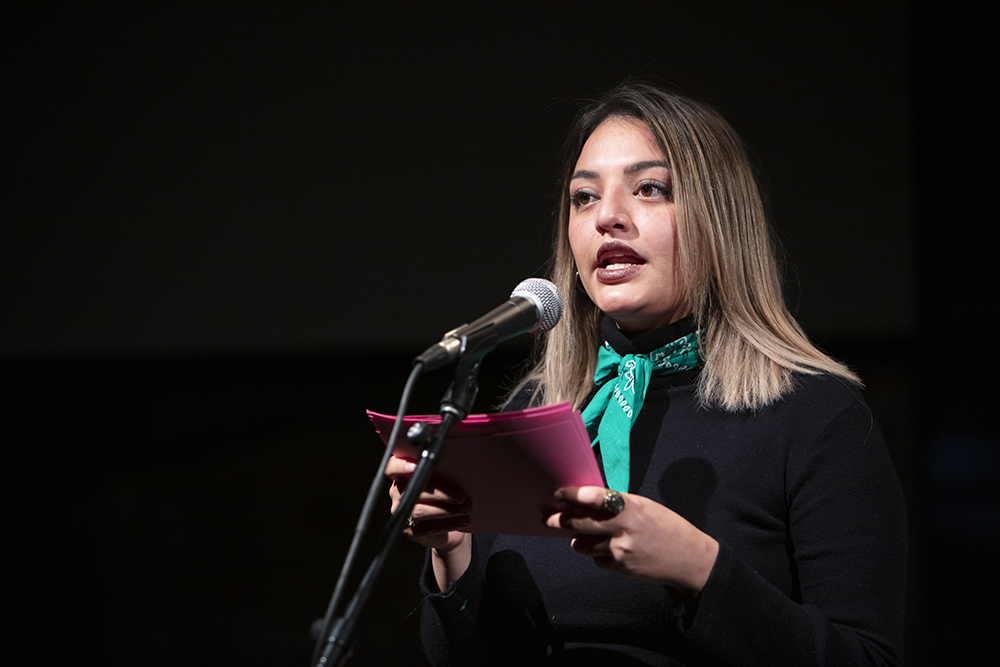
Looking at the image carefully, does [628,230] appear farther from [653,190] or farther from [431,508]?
[431,508]

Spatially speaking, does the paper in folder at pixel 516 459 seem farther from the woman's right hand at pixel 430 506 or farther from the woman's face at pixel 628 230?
the woman's face at pixel 628 230

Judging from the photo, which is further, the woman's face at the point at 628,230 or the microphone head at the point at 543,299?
the woman's face at the point at 628,230

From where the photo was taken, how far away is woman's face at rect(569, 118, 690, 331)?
1.33 meters

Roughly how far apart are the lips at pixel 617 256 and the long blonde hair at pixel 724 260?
74mm

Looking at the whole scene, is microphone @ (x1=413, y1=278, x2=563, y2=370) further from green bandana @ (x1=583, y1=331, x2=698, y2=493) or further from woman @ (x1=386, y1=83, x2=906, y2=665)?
green bandana @ (x1=583, y1=331, x2=698, y2=493)

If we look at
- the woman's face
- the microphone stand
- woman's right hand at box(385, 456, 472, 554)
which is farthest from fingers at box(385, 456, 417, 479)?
the woman's face

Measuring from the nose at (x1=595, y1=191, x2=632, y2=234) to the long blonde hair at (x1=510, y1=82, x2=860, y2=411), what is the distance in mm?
85

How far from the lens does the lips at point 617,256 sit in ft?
4.38

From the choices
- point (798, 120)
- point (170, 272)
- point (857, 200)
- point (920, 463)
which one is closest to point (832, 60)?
point (798, 120)

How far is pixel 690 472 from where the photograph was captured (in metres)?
1.25

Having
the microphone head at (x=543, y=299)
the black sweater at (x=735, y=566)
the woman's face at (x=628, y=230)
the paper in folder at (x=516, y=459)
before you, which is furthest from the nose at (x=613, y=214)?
the paper in folder at (x=516, y=459)

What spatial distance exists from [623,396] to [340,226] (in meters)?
2.15

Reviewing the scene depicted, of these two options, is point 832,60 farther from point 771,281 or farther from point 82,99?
point 82,99

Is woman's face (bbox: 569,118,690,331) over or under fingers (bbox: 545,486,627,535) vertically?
over
